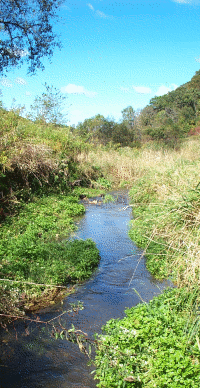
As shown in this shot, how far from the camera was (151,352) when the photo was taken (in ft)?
12.6

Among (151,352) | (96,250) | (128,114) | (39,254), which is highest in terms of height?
(128,114)

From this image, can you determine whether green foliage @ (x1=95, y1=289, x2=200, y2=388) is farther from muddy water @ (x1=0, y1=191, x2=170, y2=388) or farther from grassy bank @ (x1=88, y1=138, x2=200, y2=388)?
muddy water @ (x1=0, y1=191, x2=170, y2=388)

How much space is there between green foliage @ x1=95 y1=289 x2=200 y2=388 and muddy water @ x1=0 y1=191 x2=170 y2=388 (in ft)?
1.40

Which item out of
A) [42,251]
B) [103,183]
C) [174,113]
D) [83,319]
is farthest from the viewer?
[174,113]

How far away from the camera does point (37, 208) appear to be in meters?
11.5

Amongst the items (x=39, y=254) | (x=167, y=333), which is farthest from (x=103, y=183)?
(x=167, y=333)

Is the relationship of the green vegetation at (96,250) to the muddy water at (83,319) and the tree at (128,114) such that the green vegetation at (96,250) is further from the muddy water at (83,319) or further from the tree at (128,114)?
the tree at (128,114)

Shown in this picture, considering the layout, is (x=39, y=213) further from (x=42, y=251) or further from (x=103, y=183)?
(x=103, y=183)

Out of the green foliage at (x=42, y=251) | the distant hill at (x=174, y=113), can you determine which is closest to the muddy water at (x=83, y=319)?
the green foliage at (x=42, y=251)

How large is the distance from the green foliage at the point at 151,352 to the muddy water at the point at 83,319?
0.43m

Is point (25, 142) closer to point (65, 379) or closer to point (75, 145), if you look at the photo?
point (75, 145)

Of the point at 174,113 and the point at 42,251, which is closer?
the point at 42,251

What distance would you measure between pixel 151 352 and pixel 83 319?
1834 mm

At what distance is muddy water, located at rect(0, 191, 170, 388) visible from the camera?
419 centimetres
